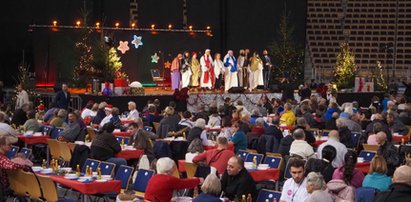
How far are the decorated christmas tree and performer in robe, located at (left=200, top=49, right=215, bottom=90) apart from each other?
498cm

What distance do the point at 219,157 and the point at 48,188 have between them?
249 centimetres

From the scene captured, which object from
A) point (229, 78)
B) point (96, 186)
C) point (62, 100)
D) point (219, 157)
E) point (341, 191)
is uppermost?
point (229, 78)

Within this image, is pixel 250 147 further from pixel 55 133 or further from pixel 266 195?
pixel 266 195

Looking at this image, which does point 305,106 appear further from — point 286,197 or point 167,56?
point 167,56

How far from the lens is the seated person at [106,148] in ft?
44.8

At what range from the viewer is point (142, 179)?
37.6 ft

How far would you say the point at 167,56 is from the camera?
36.0 metres

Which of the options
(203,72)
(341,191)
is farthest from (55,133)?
(203,72)

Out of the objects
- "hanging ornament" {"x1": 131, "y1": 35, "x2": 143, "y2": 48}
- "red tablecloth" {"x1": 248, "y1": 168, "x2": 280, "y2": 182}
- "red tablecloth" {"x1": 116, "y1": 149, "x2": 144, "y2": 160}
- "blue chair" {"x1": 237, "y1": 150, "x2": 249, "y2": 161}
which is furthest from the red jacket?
"hanging ornament" {"x1": 131, "y1": 35, "x2": 143, "y2": 48}

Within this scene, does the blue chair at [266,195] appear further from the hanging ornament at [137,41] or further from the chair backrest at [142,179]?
the hanging ornament at [137,41]

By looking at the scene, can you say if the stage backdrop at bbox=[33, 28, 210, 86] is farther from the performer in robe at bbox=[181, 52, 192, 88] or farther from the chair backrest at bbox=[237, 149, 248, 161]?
the chair backrest at bbox=[237, 149, 248, 161]

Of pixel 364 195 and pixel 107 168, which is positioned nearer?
pixel 364 195

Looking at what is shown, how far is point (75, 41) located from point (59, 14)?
1.35 meters

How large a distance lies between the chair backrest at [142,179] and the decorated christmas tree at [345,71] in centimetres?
2216
